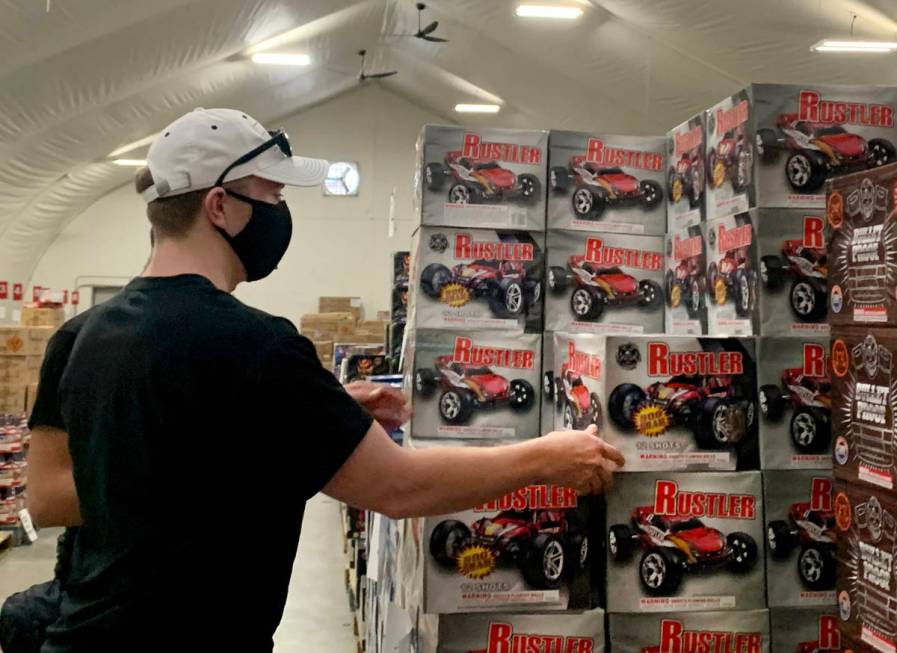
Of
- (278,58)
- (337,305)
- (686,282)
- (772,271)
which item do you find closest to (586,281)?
(686,282)

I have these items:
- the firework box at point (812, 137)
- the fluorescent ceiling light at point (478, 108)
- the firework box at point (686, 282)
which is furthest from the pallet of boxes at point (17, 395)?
the fluorescent ceiling light at point (478, 108)

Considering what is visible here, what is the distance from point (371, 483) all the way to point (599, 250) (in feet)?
5.09

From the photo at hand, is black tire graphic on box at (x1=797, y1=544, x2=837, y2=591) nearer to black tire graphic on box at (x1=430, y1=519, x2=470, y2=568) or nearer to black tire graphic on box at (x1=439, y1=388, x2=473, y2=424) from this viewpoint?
black tire graphic on box at (x1=430, y1=519, x2=470, y2=568)

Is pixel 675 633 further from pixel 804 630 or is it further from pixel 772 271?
pixel 772 271

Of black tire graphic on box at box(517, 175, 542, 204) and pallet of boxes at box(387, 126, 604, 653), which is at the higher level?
black tire graphic on box at box(517, 175, 542, 204)

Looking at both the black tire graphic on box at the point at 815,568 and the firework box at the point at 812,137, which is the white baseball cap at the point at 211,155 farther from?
the black tire graphic on box at the point at 815,568

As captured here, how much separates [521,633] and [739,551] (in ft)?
1.85

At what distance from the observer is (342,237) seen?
16.3 metres

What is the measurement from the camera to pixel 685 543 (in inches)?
83.5

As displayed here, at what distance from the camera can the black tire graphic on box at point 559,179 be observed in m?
2.75

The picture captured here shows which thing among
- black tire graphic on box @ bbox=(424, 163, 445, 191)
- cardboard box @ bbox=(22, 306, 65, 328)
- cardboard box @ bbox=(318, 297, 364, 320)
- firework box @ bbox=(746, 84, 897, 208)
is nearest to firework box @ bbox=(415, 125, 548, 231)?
black tire graphic on box @ bbox=(424, 163, 445, 191)

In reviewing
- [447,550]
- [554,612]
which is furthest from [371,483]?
Answer: [554,612]

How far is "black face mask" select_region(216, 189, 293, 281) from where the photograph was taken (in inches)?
61.4

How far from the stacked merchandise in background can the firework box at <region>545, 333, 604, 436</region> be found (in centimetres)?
52
